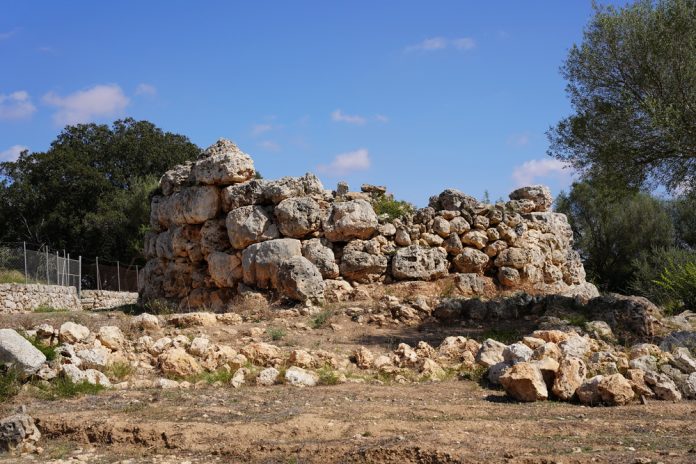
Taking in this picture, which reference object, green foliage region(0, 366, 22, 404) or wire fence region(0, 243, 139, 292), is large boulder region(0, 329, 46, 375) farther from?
wire fence region(0, 243, 139, 292)

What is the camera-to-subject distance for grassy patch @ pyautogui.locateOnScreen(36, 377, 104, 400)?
26.9 ft

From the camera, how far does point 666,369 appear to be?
28.8ft

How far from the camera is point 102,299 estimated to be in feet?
86.2

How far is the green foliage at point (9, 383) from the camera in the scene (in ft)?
26.4

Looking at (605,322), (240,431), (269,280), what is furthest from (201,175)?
(240,431)

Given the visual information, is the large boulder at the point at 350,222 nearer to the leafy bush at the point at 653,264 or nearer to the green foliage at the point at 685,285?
the green foliage at the point at 685,285

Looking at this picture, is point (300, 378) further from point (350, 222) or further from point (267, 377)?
point (350, 222)

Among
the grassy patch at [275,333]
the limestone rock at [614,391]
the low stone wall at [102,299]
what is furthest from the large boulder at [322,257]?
the low stone wall at [102,299]

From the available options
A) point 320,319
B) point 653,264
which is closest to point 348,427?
point 320,319

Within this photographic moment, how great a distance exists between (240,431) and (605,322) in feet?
24.5

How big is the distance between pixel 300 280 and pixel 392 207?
315cm

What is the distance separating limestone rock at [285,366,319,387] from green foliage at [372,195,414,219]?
23.4 feet

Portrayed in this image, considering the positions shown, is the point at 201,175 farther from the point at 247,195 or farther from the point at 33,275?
the point at 33,275

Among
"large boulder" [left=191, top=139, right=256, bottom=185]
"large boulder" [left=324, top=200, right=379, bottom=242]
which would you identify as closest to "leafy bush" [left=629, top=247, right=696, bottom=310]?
"large boulder" [left=324, top=200, right=379, bottom=242]
